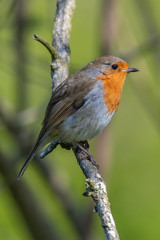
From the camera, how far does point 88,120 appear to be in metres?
4.12

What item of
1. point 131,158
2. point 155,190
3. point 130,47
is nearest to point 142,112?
point 131,158

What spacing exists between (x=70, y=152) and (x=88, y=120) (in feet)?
6.74

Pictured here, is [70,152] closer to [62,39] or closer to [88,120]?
[88,120]

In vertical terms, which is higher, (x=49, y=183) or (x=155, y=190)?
(x=49, y=183)

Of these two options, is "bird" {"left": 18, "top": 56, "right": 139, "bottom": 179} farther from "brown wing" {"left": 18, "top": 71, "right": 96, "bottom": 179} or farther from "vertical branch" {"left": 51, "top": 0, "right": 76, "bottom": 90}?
"vertical branch" {"left": 51, "top": 0, "right": 76, "bottom": 90}

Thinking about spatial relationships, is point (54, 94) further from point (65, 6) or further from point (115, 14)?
point (115, 14)

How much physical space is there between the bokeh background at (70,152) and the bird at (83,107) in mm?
514

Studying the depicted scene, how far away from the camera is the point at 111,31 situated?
15.5 ft

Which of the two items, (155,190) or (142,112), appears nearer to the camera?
(155,190)

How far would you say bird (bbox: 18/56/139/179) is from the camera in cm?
408

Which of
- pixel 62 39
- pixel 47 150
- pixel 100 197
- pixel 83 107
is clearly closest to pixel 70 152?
pixel 83 107

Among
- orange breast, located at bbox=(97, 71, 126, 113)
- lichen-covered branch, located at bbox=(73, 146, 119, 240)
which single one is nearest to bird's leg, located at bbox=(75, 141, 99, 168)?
lichen-covered branch, located at bbox=(73, 146, 119, 240)

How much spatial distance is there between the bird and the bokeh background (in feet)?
1.69

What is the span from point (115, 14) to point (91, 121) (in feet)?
4.29
